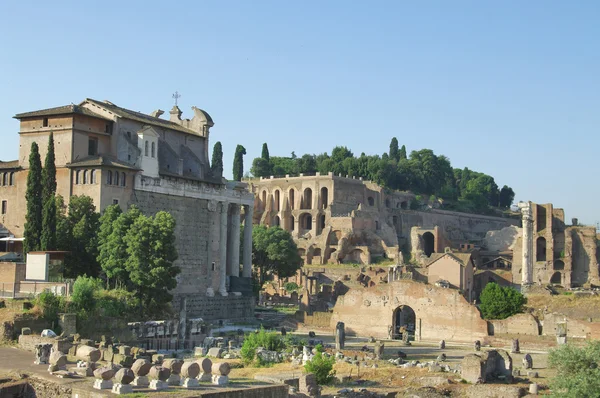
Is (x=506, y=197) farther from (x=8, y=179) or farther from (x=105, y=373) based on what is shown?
(x=105, y=373)

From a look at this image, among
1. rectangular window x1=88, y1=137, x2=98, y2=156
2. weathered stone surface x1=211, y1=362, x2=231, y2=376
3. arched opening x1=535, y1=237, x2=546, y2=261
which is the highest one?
rectangular window x1=88, y1=137, x2=98, y2=156

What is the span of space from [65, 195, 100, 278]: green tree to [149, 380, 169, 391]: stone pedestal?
73.4 ft

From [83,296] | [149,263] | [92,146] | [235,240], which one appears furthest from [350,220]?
[83,296]

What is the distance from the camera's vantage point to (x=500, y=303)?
42.8 metres

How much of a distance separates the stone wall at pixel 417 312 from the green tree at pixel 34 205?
647 inches

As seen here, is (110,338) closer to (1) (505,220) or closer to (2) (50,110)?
(2) (50,110)

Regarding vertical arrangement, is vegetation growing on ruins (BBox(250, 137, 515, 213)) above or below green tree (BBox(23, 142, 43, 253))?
above

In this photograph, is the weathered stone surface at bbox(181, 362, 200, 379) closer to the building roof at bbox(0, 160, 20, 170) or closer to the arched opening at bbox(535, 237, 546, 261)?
the building roof at bbox(0, 160, 20, 170)

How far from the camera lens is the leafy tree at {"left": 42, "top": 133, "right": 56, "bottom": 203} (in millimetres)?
38406

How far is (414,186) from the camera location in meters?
108

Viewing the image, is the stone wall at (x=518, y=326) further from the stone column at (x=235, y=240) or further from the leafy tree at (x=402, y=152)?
the leafy tree at (x=402, y=152)

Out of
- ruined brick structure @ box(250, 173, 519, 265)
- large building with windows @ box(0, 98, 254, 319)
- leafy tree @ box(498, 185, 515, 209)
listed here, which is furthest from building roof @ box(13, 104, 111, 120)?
leafy tree @ box(498, 185, 515, 209)

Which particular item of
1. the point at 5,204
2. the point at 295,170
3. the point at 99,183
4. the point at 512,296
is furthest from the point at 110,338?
the point at 295,170

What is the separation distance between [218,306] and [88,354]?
25.8 meters
